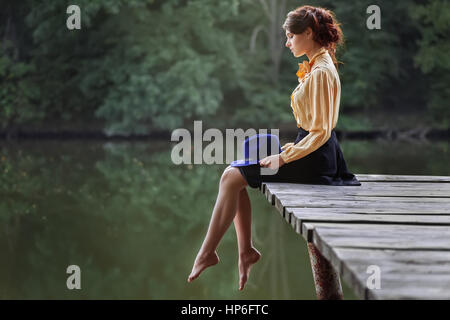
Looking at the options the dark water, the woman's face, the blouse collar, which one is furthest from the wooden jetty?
the dark water

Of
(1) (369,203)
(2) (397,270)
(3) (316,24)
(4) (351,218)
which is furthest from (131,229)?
(2) (397,270)

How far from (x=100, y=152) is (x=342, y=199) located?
10033 millimetres

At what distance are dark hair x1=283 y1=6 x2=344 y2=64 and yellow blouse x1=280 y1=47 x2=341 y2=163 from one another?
0.05 meters

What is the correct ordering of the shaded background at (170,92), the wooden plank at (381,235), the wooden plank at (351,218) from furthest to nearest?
the shaded background at (170,92) < the wooden plank at (351,218) < the wooden plank at (381,235)

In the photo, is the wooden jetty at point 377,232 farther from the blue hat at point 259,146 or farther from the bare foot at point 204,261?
the bare foot at point 204,261

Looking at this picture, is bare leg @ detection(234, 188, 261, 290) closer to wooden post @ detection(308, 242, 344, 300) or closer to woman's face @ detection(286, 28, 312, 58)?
wooden post @ detection(308, 242, 344, 300)

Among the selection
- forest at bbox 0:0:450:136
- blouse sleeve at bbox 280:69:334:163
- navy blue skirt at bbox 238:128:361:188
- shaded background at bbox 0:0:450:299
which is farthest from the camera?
forest at bbox 0:0:450:136

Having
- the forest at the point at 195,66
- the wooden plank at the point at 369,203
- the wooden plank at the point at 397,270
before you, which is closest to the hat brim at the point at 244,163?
the wooden plank at the point at 369,203

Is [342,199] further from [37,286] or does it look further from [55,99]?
[55,99]

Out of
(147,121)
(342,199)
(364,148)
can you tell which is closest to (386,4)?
(364,148)

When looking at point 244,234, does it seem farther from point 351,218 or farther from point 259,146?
point 351,218

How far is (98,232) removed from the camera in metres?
7.82

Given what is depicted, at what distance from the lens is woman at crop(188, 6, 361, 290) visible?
290cm

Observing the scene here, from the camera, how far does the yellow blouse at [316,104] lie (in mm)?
2871
